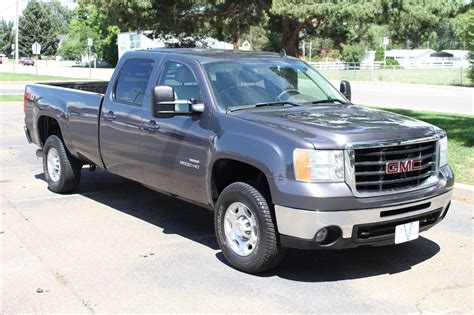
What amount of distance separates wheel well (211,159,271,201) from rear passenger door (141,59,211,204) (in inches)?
4.1

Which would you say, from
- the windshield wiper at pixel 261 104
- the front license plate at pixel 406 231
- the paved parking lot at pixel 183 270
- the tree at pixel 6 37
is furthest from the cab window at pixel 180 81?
the tree at pixel 6 37

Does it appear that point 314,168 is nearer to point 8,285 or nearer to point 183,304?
point 183,304

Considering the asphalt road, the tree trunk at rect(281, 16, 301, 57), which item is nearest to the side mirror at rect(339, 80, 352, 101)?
the tree trunk at rect(281, 16, 301, 57)

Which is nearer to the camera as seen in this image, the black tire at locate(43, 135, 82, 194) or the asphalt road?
the black tire at locate(43, 135, 82, 194)

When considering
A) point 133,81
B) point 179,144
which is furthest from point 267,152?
point 133,81

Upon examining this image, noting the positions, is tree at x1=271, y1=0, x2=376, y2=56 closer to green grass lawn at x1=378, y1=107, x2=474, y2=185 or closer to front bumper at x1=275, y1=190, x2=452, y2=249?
green grass lawn at x1=378, y1=107, x2=474, y2=185

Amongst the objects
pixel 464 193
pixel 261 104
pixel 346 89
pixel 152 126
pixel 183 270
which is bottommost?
pixel 183 270

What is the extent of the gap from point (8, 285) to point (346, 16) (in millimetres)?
12190

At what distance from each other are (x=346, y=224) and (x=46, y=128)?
5404 mm

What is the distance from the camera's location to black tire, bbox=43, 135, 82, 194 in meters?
8.02

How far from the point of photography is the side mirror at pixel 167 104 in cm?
552

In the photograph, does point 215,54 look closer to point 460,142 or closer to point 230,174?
point 230,174

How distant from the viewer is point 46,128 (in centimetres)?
869

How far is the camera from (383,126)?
16.7ft
